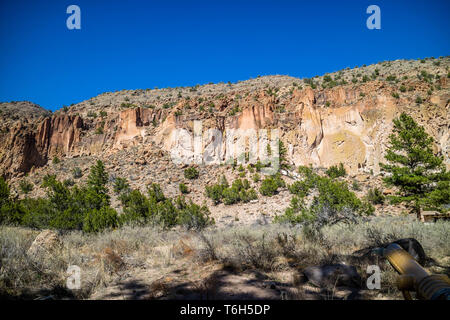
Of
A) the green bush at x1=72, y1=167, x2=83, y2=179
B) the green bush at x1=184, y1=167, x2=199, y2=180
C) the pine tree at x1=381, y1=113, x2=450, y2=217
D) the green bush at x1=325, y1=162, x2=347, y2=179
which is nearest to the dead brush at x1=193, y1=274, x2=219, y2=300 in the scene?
the pine tree at x1=381, y1=113, x2=450, y2=217

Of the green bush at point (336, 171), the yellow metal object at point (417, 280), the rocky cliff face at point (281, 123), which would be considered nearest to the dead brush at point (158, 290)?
the yellow metal object at point (417, 280)

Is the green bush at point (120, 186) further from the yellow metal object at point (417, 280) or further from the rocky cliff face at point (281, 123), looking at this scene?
the yellow metal object at point (417, 280)

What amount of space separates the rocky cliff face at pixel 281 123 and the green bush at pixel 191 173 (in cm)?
303

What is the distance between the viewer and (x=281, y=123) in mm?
30422

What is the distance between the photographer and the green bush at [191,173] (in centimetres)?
2767

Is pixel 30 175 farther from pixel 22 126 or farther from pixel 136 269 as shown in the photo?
pixel 136 269

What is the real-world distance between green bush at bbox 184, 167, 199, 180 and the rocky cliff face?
303 cm

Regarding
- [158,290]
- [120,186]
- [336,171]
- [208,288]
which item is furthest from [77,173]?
[208,288]

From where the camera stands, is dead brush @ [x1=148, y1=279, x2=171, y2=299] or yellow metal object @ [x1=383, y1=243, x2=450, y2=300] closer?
yellow metal object @ [x1=383, y1=243, x2=450, y2=300]

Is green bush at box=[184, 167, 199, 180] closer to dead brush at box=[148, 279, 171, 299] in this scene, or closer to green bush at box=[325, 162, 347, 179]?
green bush at box=[325, 162, 347, 179]

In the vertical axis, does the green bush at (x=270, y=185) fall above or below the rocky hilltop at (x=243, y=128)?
below

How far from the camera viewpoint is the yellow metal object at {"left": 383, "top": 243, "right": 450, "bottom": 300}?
1578mm
